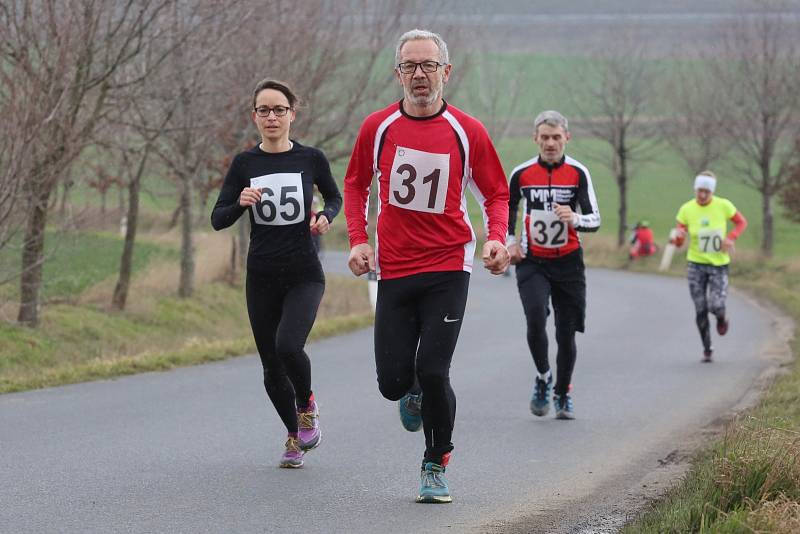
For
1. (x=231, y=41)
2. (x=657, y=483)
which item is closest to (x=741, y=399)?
(x=657, y=483)

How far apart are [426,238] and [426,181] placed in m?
0.27

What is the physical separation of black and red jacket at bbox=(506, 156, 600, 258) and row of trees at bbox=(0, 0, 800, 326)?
1.78 meters

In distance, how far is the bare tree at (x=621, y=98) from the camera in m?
42.6

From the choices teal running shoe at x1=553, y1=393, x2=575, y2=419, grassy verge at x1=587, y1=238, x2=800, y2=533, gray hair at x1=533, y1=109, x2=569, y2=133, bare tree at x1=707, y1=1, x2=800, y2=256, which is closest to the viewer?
grassy verge at x1=587, y1=238, x2=800, y2=533

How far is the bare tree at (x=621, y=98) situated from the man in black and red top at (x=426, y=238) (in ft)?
120

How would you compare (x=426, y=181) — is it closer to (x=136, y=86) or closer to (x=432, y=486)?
(x=432, y=486)

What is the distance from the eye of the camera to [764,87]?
35.4 metres

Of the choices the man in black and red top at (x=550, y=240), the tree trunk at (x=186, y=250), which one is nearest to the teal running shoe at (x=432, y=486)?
the man in black and red top at (x=550, y=240)

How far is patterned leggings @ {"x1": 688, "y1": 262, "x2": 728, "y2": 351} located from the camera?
50.2ft

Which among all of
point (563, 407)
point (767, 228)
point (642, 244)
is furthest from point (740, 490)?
point (642, 244)

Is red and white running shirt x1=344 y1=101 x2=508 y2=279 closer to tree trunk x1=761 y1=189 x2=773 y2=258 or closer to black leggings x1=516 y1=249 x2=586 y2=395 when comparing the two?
black leggings x1=516 y1=249 x2=586 y2=395

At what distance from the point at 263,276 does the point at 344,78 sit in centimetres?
1979

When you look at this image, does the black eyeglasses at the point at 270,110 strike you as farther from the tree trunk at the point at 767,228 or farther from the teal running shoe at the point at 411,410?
the tree trunk at the point at 767,228

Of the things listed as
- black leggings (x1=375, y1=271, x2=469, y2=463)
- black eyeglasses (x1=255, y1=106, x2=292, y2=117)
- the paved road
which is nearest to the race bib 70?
the paved road
